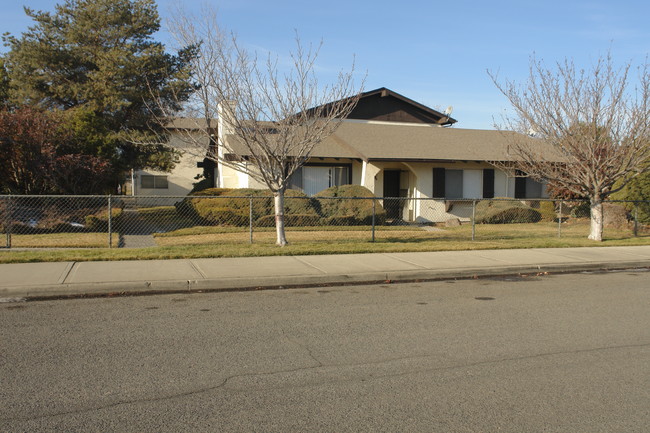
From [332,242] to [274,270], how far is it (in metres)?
4.29

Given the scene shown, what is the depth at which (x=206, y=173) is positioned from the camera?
32688mm

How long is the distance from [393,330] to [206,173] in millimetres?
27631

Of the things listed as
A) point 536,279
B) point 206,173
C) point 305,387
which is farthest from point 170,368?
point 206,173

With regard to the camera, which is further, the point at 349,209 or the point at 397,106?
the point at 397,106

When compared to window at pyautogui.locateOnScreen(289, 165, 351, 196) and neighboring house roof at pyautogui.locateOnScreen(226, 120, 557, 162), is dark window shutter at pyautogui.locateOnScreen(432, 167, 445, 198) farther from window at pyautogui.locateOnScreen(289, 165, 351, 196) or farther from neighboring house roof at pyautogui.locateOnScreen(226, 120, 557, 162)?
window at pyautogui.locateOnScreen(289, 165, 351, 196)

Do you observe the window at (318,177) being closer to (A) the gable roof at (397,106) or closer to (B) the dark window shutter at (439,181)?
(B) the dark window shutter at (439,181)

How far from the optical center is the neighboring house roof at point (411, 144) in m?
21.8

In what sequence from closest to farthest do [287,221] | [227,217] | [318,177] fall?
[287,221]
[227,217]
[318,177]

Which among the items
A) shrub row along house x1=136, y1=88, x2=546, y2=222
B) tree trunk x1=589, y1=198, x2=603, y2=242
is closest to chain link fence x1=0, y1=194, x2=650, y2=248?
shrub row along house x1=136, y1=88, x2=546, y2=222

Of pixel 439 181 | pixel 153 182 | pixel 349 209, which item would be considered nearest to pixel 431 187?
pixel 439 181

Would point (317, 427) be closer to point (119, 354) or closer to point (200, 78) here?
point (119, 354)

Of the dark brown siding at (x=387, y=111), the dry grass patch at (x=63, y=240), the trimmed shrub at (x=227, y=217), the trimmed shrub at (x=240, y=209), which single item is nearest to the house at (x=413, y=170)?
the trimmed shrub at (x=240, y=209)

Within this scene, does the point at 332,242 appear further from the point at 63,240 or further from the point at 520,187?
the point at 520,187

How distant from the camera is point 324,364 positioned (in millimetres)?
5227
